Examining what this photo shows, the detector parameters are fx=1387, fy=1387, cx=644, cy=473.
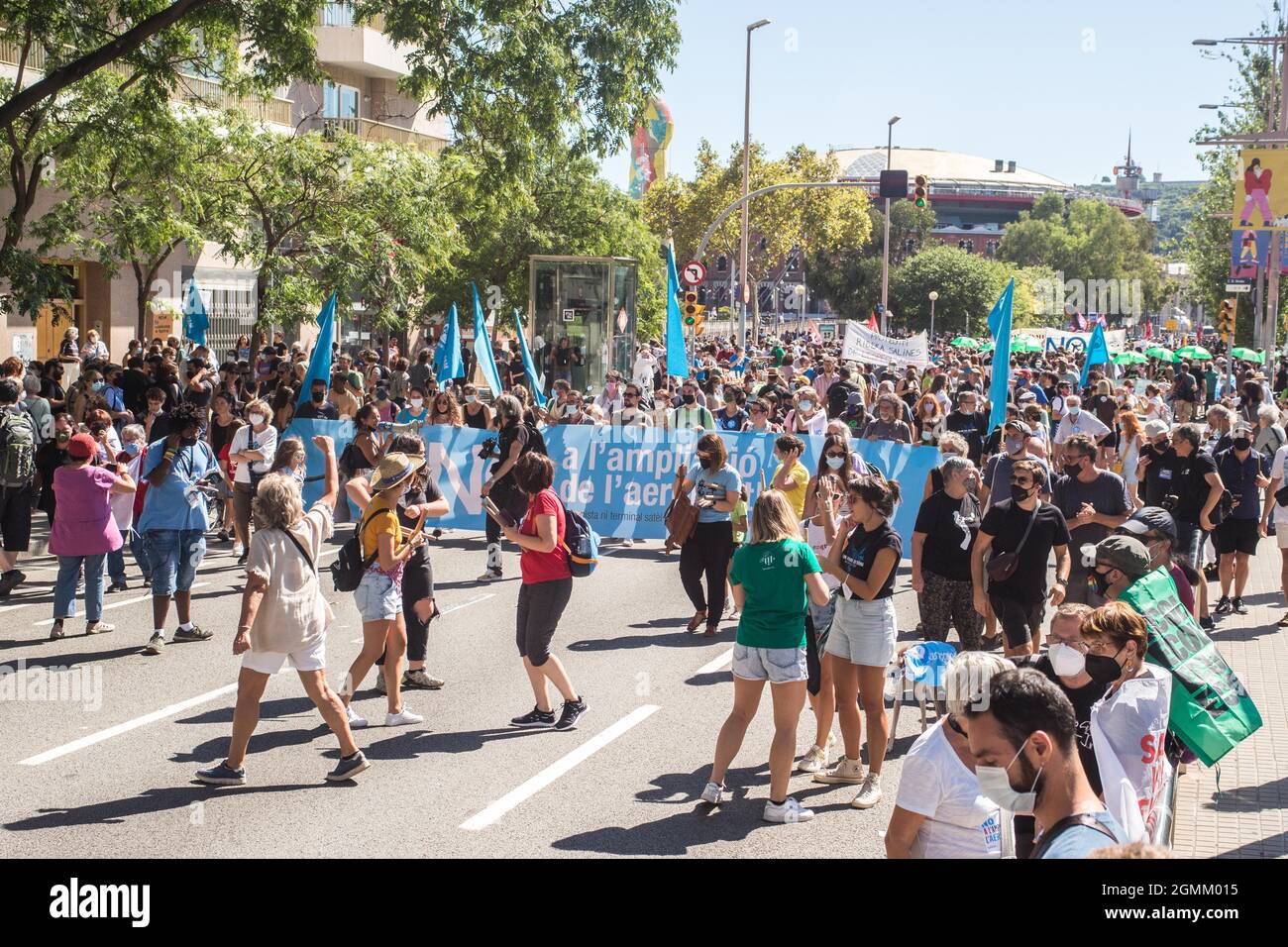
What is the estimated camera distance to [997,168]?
195m

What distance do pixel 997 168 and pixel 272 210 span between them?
184545 millimetres

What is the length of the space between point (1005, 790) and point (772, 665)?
130 inches

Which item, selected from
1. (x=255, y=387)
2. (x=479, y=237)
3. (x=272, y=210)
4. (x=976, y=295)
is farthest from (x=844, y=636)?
(x=976, y=295)

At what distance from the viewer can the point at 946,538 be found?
348 inches

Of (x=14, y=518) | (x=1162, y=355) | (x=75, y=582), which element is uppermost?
(x=1162, y=355)

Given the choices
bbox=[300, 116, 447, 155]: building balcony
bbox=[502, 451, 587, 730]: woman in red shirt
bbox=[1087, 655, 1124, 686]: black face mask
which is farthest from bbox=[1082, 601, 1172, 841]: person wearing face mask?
bbox=[300, 116, 447, 155]: building balcony

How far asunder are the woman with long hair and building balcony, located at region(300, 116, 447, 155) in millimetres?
30350

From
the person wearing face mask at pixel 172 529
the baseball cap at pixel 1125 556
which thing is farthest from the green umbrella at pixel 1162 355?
the baseball cap at pixel 1125 556

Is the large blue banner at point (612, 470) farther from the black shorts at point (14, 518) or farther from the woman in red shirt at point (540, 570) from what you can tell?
the woman in red shirt at point (540, 570)

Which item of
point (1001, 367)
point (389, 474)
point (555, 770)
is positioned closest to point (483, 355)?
point (1001, 367)

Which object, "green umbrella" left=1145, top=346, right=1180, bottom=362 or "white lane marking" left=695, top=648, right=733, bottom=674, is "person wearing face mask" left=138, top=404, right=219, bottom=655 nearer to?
"white lane marking" left=695, top=648, right=733, bottom=674

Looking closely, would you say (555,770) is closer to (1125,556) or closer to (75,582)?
(1125,556)

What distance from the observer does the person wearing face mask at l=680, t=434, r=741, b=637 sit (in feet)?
36.3

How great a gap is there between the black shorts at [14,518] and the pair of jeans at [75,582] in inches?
76.6
